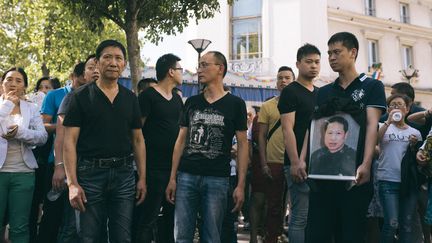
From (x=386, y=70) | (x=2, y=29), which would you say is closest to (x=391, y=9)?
(x=386, y=70)

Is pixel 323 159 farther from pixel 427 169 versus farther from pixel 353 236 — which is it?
pixel 427 169

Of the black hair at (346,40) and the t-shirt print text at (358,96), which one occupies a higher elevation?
the black hair at (346,40)

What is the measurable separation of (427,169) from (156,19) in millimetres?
7278

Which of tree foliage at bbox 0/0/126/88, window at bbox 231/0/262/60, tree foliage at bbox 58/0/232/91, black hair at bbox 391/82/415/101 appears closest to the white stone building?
window at bbox 231/0/262/60

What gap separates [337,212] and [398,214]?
172 cm

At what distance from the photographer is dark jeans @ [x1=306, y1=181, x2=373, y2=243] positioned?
359 cm

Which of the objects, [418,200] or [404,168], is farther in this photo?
[418,200]

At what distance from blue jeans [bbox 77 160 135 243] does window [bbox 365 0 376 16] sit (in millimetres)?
28088

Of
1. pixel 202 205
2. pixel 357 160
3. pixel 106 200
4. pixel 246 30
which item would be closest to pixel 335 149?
pixel 357 160

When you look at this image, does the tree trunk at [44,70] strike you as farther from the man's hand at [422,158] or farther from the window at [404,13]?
the window at [404,13]

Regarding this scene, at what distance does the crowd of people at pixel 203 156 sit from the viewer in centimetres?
366

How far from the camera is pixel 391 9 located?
2984 cm

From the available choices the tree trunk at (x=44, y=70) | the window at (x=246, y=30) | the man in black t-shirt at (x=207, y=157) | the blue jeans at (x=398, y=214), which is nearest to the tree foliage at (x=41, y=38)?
the tree trunk at (x=44, y=70)

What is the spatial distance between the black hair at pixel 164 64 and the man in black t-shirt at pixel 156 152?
0.64 feet
